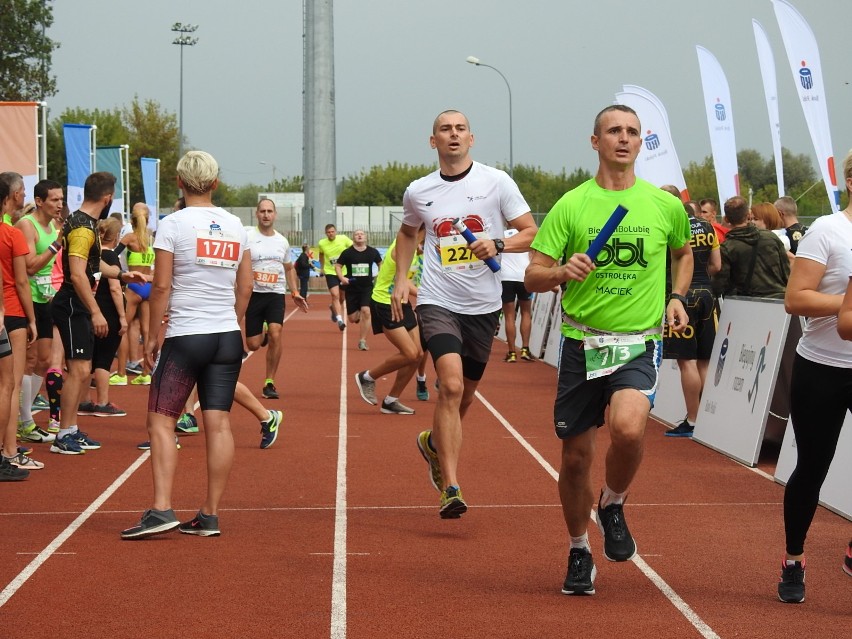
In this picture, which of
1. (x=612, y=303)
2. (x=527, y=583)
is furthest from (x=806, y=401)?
(x=527, y=583)

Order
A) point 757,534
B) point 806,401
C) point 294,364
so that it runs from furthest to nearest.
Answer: point 294,364
point 757,534
point 806,401

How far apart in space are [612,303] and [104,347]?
21.8ft

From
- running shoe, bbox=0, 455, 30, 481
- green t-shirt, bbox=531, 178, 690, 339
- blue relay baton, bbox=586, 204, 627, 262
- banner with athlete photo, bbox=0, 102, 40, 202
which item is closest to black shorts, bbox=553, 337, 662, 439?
green t-shirt, bbox=531, 178, 690, 339

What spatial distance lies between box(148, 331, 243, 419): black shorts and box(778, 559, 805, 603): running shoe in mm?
3150

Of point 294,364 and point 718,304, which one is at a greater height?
point 718,304

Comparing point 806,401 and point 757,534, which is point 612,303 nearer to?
point 806,401

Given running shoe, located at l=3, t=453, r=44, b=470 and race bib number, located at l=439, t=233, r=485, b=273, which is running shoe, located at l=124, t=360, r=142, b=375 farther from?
race bib number, located at l=439, t=233, r=485, b=273

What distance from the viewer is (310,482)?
9.17 metres

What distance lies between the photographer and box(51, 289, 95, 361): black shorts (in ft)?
34.0

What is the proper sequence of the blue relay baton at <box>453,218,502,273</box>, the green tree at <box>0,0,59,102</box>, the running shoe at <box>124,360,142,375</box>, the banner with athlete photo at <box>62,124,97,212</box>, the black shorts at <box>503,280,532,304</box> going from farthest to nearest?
the green tree at <box>0,0,59,102</box> → the banner with athlete photo at <box>62,124,97,212</box> → the black shorts at <box>503,280,532,304</box> → the running shoe at <box>124,360,142,375</box> → the blue relay baton at <box>453,218,502,273</box>

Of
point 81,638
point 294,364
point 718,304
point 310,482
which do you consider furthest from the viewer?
point 294,364

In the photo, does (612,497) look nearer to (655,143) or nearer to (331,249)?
(655,143)

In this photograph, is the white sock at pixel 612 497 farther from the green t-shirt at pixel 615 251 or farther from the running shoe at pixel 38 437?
the running shoe at pixel 38 437

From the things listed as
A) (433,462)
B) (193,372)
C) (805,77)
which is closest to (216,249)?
(193,372)
